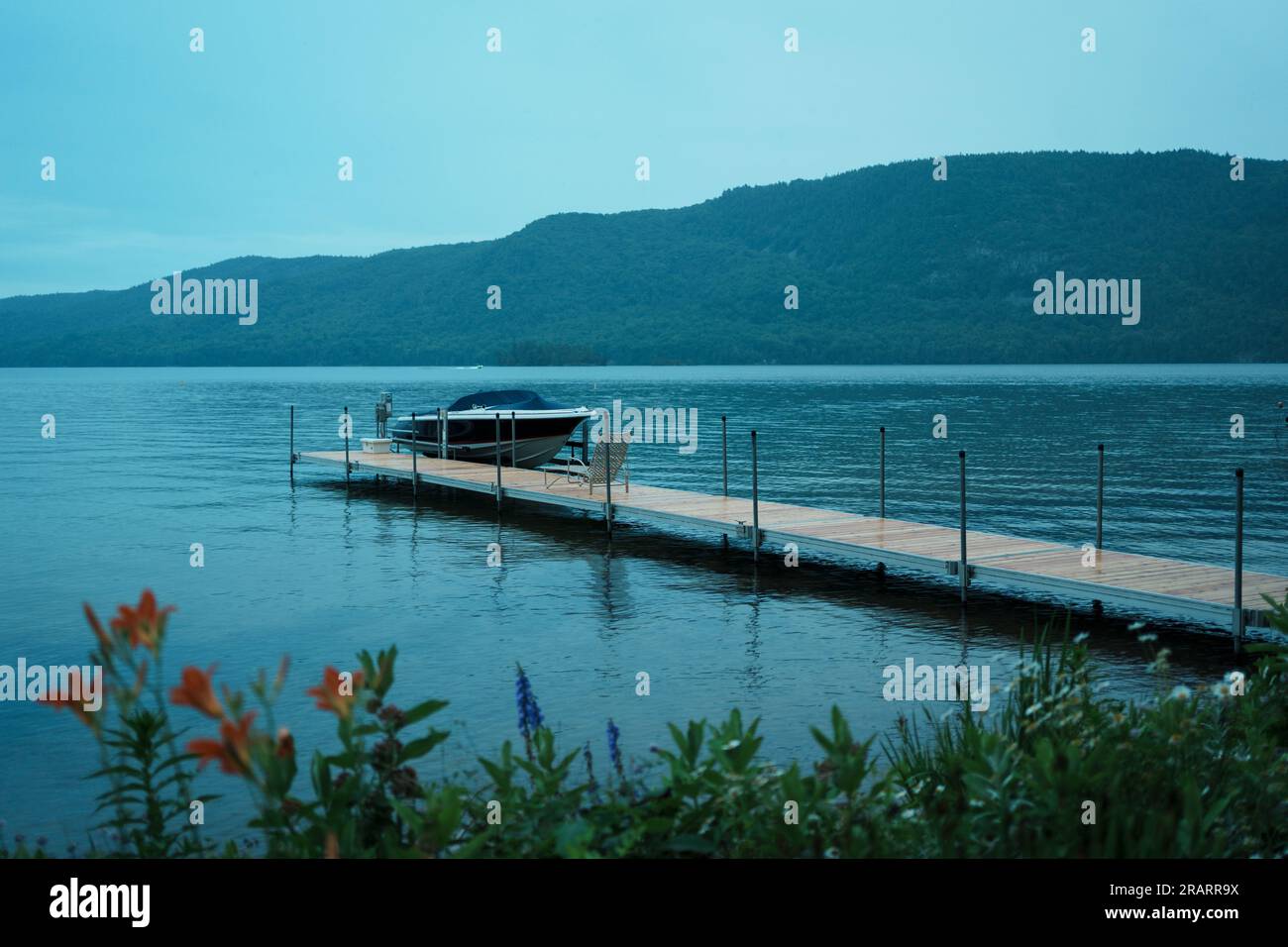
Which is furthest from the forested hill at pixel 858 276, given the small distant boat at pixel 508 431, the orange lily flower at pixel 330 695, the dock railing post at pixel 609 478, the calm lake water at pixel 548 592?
the orange lily flower at pixel 330 695

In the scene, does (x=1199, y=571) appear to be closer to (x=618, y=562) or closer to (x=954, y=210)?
(x=618, y=562)

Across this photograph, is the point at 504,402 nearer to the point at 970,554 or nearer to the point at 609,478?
the point at 609,478

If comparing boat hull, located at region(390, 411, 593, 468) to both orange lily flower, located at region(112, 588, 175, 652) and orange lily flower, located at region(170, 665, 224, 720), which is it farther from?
orange lily flower, located at region(170, 665, 224, 720)

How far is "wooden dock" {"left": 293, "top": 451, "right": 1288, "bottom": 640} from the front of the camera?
1234cm

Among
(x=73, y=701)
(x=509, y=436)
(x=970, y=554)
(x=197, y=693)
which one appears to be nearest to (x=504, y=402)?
(x=509, y=436)

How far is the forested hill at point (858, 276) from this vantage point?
13862cm

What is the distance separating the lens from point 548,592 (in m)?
16.3

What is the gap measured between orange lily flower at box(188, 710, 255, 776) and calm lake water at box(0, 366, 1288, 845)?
630 cm

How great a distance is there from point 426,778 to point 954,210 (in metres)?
153

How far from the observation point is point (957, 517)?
81.3 ft

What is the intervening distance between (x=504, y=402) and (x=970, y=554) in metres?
18.8

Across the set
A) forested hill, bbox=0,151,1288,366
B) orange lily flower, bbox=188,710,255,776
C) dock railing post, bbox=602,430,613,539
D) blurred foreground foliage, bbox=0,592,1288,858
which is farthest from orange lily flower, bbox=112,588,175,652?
forested hill, bbox=0,151,1288,366

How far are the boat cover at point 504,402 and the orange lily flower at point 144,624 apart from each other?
28.2 m

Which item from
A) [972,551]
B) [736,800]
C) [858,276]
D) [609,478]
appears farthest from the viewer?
[858,276]
